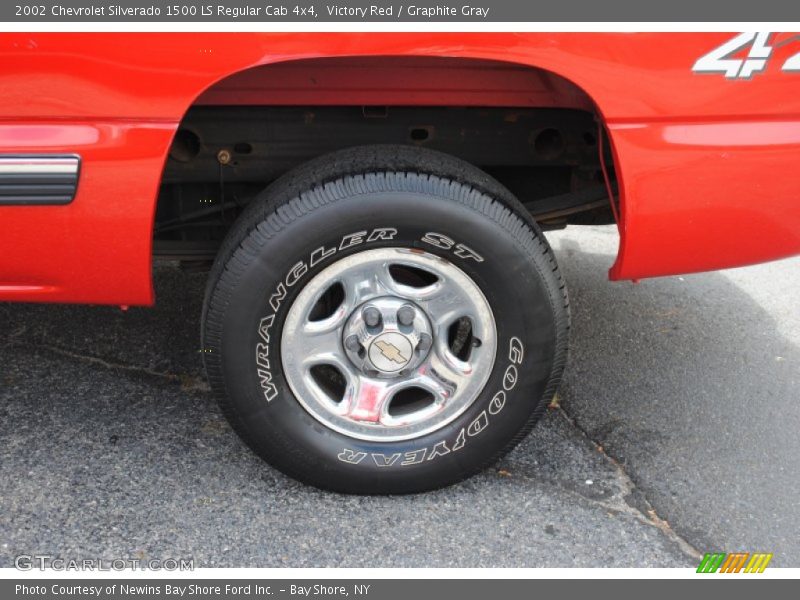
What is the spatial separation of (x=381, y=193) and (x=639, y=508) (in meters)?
1.19

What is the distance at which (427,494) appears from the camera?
2.63 m

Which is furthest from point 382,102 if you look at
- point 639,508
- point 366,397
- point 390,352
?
point 639,508

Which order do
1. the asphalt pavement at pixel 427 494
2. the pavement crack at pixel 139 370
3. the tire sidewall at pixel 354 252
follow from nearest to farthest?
1. the tire sidewall at pixel 354 252
2. the asphalt pavement at pixel 427 494
3. the pavement crack at pixel 139 370

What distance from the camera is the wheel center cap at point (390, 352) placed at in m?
2.48

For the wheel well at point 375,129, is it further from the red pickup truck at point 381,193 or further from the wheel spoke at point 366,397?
the wheel spoke at point 366,397

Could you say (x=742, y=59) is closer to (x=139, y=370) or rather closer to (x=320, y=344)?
(x=320, y=344)

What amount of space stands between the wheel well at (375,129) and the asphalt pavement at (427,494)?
59cm

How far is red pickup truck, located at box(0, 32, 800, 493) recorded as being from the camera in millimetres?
2117

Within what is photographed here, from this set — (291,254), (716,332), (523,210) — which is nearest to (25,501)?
(291,254)

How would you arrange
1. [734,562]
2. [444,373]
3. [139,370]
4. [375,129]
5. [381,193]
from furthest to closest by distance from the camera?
[139,370]
[375,129]
[444,373]
[734,562]
[381,193]

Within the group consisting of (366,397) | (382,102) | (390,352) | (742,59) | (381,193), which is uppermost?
(742,59)

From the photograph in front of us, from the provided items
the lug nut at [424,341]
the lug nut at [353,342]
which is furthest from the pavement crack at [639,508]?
the lug nut at [353,342]

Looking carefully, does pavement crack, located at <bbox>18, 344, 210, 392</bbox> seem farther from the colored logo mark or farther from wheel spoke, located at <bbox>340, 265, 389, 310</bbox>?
the colored logo mark

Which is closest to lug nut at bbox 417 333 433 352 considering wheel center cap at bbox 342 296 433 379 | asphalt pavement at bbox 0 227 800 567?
wheel center cap at bbox 342 296 433 379
